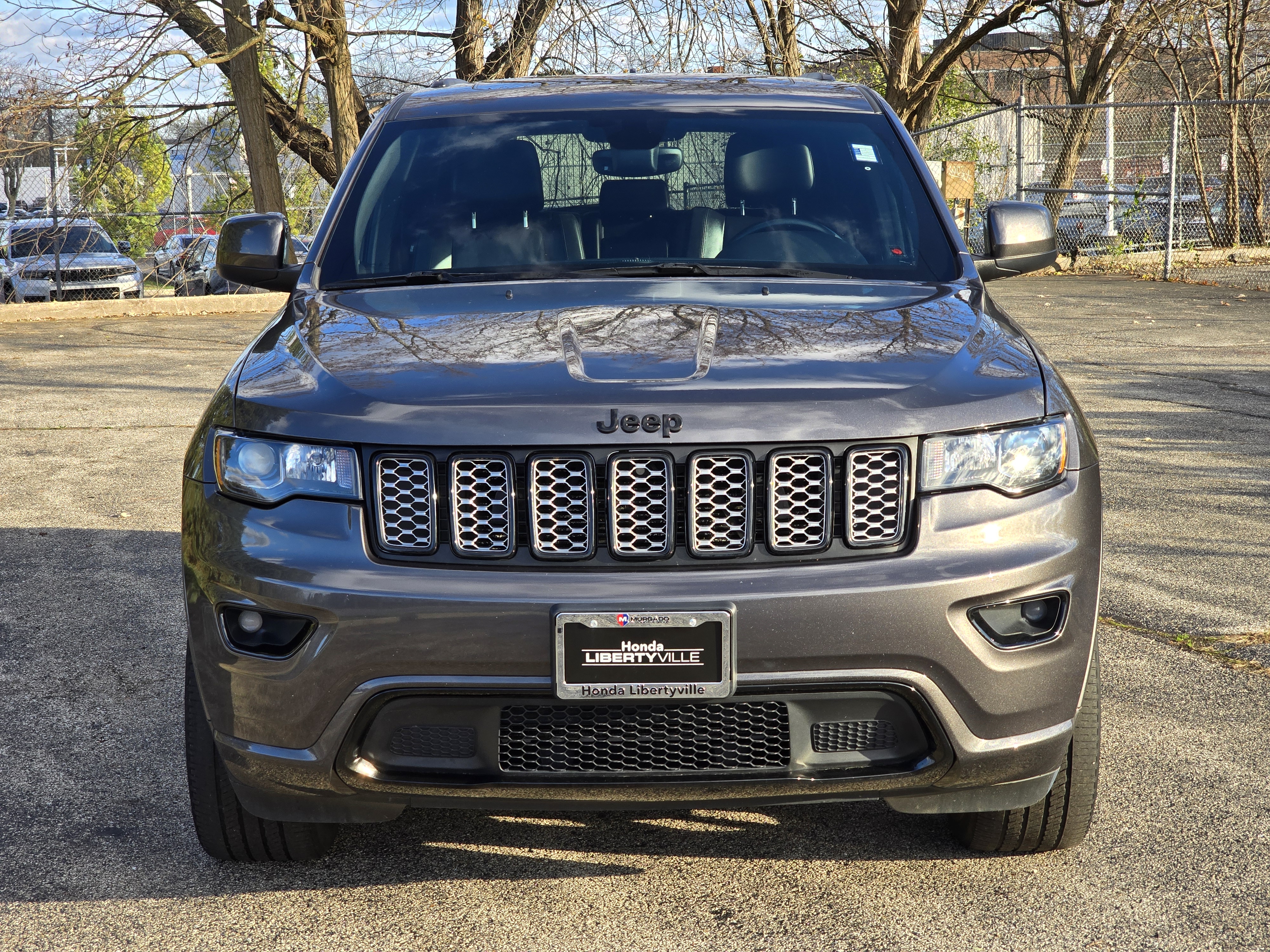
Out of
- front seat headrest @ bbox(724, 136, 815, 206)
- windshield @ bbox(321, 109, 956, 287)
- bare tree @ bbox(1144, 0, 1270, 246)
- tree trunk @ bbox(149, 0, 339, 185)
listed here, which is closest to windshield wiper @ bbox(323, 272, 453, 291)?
windshield @ bbox(321, 109, 956, 287)

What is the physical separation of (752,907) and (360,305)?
5.69 feet

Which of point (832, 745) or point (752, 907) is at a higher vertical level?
point (832, 745)

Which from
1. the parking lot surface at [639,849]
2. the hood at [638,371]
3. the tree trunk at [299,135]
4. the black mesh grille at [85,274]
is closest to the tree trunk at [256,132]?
the tree trunk at [299,135]

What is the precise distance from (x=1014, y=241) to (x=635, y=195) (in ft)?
3.79

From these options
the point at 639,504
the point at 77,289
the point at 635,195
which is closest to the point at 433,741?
the point at 639,504

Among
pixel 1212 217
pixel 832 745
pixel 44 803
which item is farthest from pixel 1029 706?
pixel 1212 217

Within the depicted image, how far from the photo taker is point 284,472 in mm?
2639

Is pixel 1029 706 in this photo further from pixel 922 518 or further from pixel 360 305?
pixel 360 305

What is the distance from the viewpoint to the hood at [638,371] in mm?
2561

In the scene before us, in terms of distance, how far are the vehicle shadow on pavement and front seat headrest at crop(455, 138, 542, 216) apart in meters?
1.76

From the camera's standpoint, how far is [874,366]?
2713 millimetres

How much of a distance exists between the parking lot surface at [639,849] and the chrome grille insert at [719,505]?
859mm

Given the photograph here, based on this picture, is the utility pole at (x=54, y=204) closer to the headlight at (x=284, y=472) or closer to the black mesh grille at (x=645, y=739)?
the headlight at (x=284, y=472)

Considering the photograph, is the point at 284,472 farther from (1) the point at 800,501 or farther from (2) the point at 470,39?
(2) the point at 470,39
